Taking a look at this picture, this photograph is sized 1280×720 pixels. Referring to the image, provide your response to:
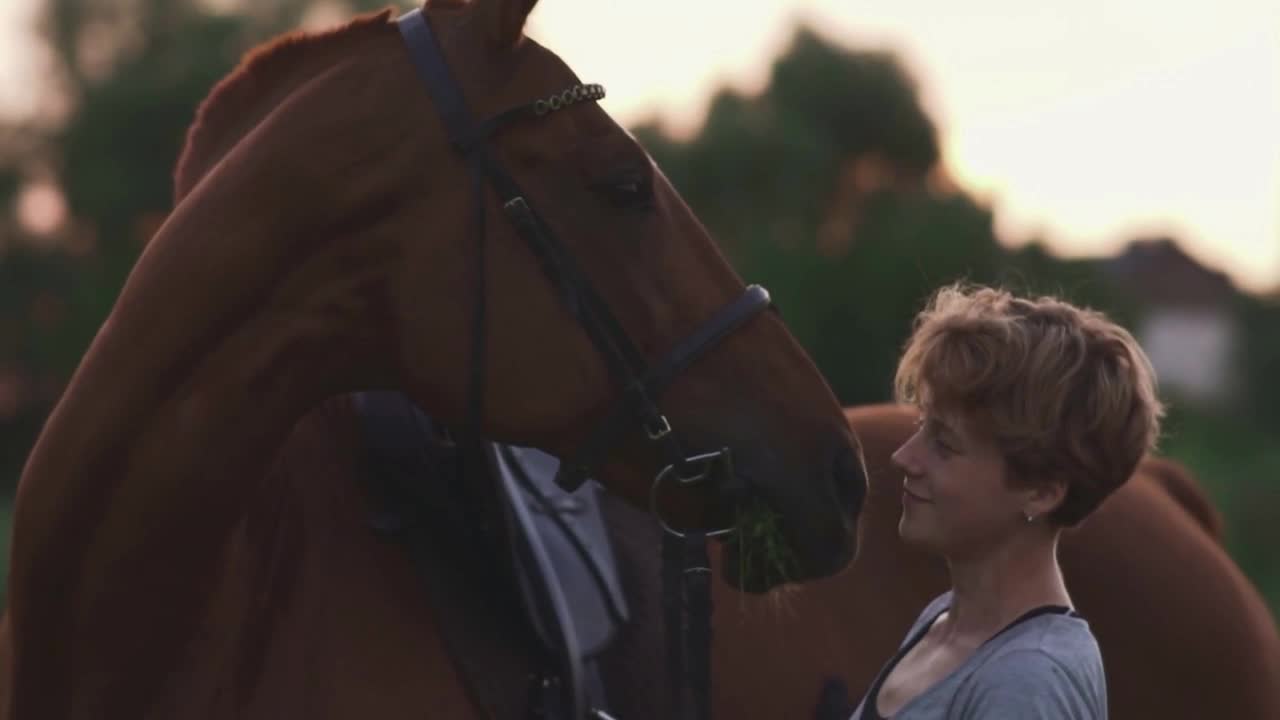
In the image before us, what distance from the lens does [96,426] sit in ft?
8.52

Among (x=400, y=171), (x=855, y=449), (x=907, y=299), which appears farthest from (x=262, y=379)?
(x=907, y=299)

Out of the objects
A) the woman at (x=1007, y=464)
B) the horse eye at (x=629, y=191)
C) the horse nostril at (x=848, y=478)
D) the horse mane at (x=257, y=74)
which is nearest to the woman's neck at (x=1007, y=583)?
the woman at (x=1007, y=464)

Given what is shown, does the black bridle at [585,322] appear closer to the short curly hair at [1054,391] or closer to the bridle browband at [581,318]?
the bridle browband at [581,318]

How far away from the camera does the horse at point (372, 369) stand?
2.63 meters

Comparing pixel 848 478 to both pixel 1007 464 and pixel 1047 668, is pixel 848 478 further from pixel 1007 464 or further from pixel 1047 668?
pixel 1047 668

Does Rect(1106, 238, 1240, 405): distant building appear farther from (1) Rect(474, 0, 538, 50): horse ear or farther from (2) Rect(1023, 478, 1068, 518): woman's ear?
(2) Rect(1023, 478, 1068, 518): woman's ear

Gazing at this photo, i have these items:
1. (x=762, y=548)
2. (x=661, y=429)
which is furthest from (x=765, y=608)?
(x=661, y=429)

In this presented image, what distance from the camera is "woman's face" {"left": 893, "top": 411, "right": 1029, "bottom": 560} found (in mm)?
→ 2209

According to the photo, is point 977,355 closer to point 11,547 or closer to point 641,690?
point 641,690

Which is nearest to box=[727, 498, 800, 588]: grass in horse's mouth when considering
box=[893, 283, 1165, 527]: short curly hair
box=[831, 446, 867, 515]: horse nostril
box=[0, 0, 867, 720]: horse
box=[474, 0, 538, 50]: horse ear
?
box=[0, 0, 867, 720]: horse

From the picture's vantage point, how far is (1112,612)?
12.5 feet

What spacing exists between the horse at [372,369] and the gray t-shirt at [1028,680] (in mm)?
616

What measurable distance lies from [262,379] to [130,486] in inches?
10.8

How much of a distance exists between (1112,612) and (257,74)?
2.34 metres
